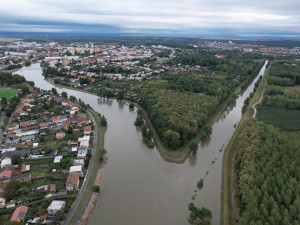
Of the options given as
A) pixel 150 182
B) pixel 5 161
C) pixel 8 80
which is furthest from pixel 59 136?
pixel 8 80

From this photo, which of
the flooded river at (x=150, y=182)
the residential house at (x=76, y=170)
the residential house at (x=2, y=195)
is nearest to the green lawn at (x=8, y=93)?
the flooded river at (x=150, y=182)

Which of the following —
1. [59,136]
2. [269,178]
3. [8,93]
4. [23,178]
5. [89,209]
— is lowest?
[89,209]

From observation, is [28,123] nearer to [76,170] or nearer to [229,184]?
[76,170]

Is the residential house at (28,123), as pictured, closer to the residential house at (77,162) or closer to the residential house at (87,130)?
the residential house at (87,130)

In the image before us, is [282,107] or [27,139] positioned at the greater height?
[282,107]

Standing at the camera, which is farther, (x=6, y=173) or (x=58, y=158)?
(x=58, y=158)

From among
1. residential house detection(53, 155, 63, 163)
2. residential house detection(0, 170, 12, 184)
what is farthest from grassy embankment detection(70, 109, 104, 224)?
residential house detection(0, 170, 12, 184)
